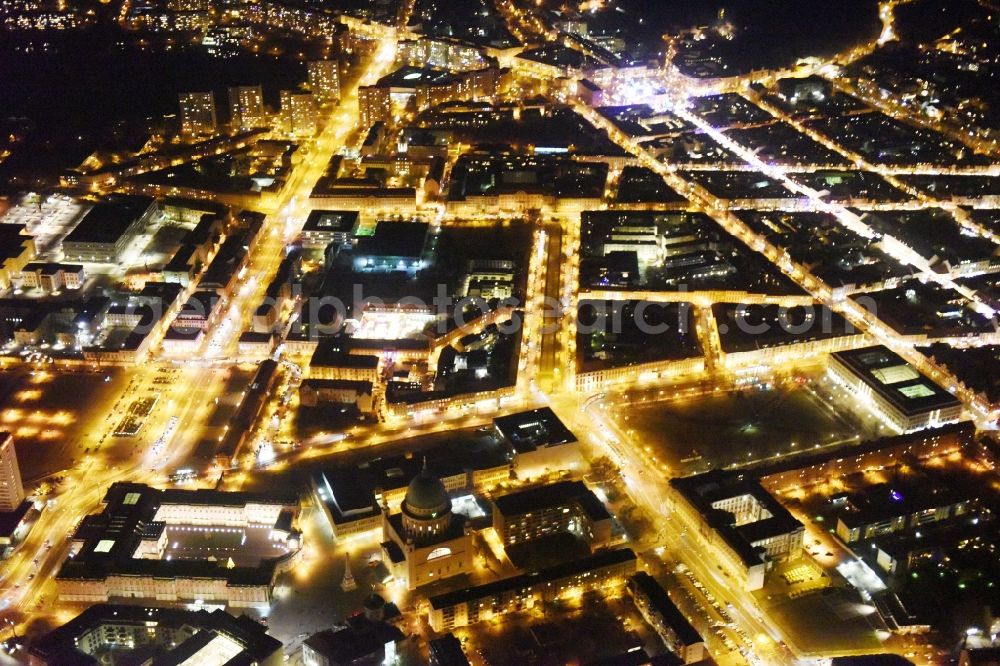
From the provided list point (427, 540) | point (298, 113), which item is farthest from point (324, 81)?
point (427, 540)

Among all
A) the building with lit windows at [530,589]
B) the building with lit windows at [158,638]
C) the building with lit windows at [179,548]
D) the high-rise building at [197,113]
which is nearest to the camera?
the building with lit windows at [158,638]

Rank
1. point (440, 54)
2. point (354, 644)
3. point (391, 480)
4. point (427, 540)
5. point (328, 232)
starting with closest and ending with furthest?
point (354, 644) → point (427, 540) → point (391, 480) → point (328, 232) → point (440, 54)

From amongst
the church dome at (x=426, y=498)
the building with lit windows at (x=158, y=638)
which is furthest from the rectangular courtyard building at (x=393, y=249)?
the building with lit windows at (x=158, y=638)

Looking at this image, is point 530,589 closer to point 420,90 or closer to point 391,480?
point 391,480

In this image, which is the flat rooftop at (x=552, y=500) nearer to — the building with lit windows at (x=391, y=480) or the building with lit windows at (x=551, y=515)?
the building with lit windows at (x=551, y=515)

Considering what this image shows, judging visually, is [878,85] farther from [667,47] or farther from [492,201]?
[492,201]

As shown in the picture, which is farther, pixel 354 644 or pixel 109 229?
pixel 109 229
